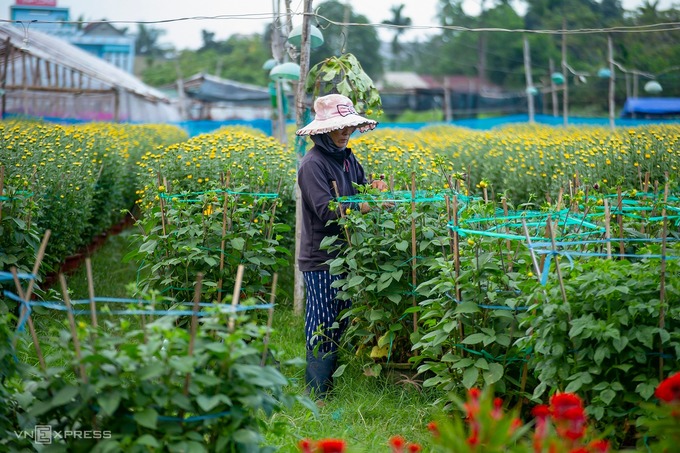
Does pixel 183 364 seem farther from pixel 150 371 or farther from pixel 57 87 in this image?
pixel 57 87

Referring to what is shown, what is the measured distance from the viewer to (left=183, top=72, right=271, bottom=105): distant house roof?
38.8m

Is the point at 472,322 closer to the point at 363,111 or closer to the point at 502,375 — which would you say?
the point at 502,375

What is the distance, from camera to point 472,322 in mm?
3852

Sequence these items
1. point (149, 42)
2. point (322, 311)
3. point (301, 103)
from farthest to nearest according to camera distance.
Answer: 1. point (149, 42)
2. point (301, 103)
3. point (322, 311)

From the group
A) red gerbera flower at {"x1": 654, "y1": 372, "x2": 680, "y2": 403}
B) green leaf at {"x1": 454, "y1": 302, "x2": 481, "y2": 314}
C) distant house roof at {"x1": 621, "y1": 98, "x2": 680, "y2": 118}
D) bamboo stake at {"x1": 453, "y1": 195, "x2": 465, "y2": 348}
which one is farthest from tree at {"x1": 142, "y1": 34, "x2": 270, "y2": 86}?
red gerbera flower at {"x1": 654, "y1": 372, "x2": 680, "y2": 403}

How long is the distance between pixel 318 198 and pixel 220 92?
3670cm

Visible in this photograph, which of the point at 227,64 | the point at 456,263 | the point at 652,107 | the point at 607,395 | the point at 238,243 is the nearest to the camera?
the point at 607,395

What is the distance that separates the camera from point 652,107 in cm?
2988

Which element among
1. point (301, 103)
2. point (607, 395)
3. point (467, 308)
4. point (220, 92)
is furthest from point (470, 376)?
point (220, 92)

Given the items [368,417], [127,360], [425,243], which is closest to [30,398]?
[127,360]

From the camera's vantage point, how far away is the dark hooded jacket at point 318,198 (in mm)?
4469

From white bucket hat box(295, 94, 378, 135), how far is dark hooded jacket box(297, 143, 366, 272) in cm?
12

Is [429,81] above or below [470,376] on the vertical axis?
above

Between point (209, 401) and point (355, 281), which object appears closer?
point (209, 401)
